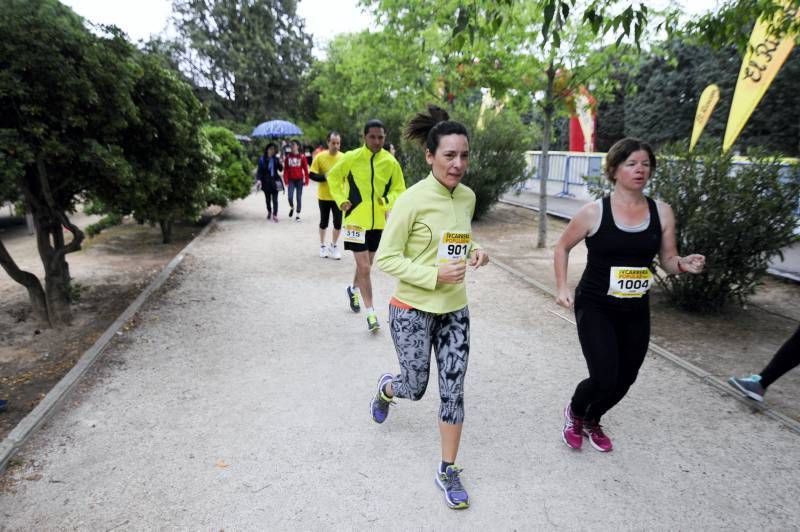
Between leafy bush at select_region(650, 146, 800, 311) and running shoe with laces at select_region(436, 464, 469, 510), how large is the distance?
14.4ft

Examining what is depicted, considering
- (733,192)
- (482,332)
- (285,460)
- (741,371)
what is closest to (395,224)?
(285,460)

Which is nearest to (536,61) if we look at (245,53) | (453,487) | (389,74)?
(453,487)

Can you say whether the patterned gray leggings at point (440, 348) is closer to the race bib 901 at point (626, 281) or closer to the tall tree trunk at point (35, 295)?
the race bib 901 at point (626, 281)

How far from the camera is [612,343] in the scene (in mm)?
3184

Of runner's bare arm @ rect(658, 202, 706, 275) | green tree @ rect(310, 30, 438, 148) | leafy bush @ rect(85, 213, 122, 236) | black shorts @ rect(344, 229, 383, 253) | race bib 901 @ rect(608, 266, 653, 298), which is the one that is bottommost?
leafy bush @ rect(85, 213, 122, 236)

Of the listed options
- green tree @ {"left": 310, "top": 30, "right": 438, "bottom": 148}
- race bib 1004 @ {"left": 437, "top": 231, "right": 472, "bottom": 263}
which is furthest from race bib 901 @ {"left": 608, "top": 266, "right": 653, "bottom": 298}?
green tree @ {"left": 310, "top": 30, "right": 438, "bottom": 148}

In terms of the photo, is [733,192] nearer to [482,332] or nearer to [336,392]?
[482,332]

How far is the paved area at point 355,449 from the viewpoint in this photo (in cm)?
292

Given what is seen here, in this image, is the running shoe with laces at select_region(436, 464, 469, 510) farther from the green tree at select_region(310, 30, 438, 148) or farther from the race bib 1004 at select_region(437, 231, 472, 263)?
the green tree at select_region(310, 30, 438, 148)

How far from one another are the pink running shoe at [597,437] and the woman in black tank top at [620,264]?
1.22 ft

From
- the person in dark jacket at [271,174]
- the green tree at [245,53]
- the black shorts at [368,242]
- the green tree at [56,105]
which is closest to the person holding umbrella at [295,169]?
the person in dark jacket at [271,174]

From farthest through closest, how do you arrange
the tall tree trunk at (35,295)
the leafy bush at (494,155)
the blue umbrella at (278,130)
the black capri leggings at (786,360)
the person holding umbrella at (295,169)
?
1. the blue umbrella at (278,130)
2. the person holding umbrella at (295,169)
3. the leafy bush at (494,155)
4. the tall tree trunk at (35,295)
5. the black capri leggings at (786,360)

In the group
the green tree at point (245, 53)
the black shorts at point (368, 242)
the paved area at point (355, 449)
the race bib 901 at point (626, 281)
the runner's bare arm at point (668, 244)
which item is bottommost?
the paved area at point (355, 449)

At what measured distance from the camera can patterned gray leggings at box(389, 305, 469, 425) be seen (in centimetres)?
300
